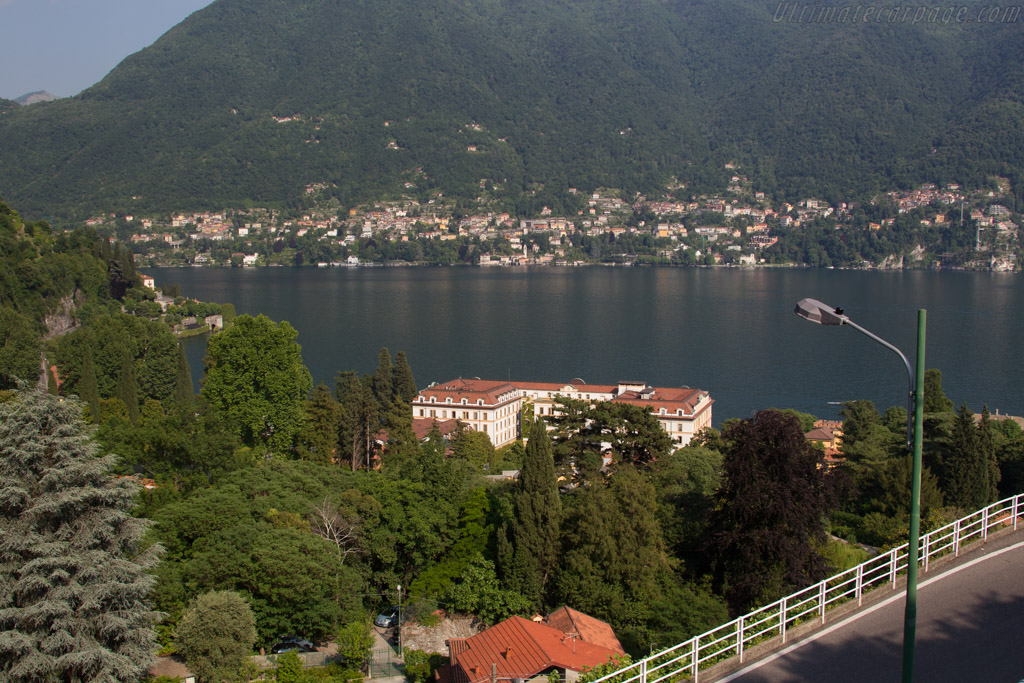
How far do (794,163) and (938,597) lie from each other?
19960 centimetres

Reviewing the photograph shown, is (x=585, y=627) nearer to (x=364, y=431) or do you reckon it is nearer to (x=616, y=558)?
(x=616, y=558)

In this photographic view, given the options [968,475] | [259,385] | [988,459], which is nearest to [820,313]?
[968,475]

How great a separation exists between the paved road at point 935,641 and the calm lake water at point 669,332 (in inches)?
1253

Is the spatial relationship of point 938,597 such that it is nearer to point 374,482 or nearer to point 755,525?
point 755,525

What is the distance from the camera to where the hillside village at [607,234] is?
140750mm

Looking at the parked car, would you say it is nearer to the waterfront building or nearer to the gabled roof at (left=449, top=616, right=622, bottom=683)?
the gabled roof at (left=449, top=616, right=622, bottom=683)

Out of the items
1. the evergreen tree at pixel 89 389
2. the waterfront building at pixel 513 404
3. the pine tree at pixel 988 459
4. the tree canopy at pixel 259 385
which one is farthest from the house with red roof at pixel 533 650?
the waterfront building at pixel 513 404

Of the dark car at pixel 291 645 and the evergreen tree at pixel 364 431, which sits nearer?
the dark car at pixel 291 645

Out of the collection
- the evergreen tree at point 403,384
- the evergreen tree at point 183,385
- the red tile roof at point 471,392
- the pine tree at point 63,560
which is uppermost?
the pine tree at point 63,560

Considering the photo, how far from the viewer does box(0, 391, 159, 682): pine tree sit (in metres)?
8.27

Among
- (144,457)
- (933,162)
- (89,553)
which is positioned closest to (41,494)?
(89,553)

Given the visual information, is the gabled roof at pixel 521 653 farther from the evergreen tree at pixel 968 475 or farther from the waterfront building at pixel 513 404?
the waterfront building at pixel 513 404

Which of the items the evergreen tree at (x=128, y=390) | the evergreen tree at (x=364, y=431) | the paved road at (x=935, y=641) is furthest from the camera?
the evergreen tree at (x=128, y=390)

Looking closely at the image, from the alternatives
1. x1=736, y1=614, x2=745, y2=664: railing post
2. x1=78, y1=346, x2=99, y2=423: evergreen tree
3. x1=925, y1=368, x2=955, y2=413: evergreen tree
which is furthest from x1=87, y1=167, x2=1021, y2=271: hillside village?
x1=736, y1=614, x2=745, y2=664: railing post
